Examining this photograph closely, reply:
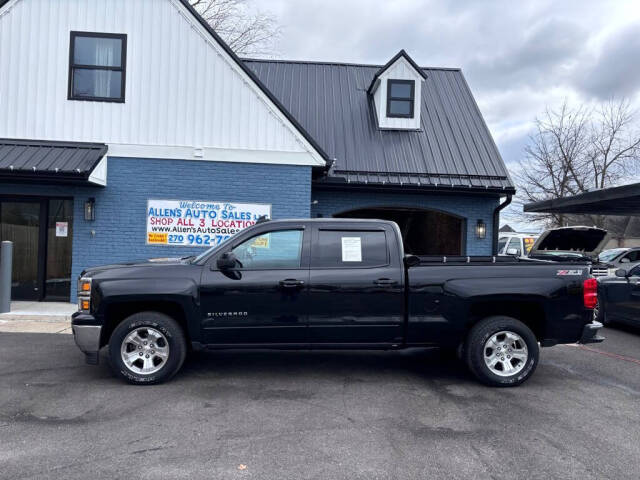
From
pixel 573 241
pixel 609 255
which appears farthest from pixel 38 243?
pixel 609 255

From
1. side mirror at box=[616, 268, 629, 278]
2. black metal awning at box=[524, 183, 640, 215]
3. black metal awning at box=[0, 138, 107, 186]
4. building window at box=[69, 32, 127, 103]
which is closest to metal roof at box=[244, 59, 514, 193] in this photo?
black metal awning at box=[524, 183, 640, 215]

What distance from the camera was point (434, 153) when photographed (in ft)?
41.3

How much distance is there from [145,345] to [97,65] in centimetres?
776

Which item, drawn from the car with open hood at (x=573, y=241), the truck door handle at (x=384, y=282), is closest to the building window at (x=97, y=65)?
the truck door handle at (x=384, y=282)

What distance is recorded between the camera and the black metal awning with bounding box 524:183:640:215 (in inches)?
443

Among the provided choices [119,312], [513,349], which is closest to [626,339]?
[513,349]

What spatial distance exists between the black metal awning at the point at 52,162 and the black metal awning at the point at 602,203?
10971mm

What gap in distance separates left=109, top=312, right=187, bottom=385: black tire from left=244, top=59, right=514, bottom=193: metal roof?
6798 mm

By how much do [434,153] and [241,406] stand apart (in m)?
9.41

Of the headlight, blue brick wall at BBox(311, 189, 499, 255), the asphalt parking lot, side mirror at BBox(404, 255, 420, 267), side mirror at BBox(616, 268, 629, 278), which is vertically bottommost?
the asphalt parking lot

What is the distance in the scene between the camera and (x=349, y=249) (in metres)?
5.64

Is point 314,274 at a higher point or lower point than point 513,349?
higher

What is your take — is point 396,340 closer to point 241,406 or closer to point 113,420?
point 241,406

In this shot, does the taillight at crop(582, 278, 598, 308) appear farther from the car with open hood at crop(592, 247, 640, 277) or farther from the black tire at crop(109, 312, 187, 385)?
the car with open hood at crop(592, 247, 640, 277)
